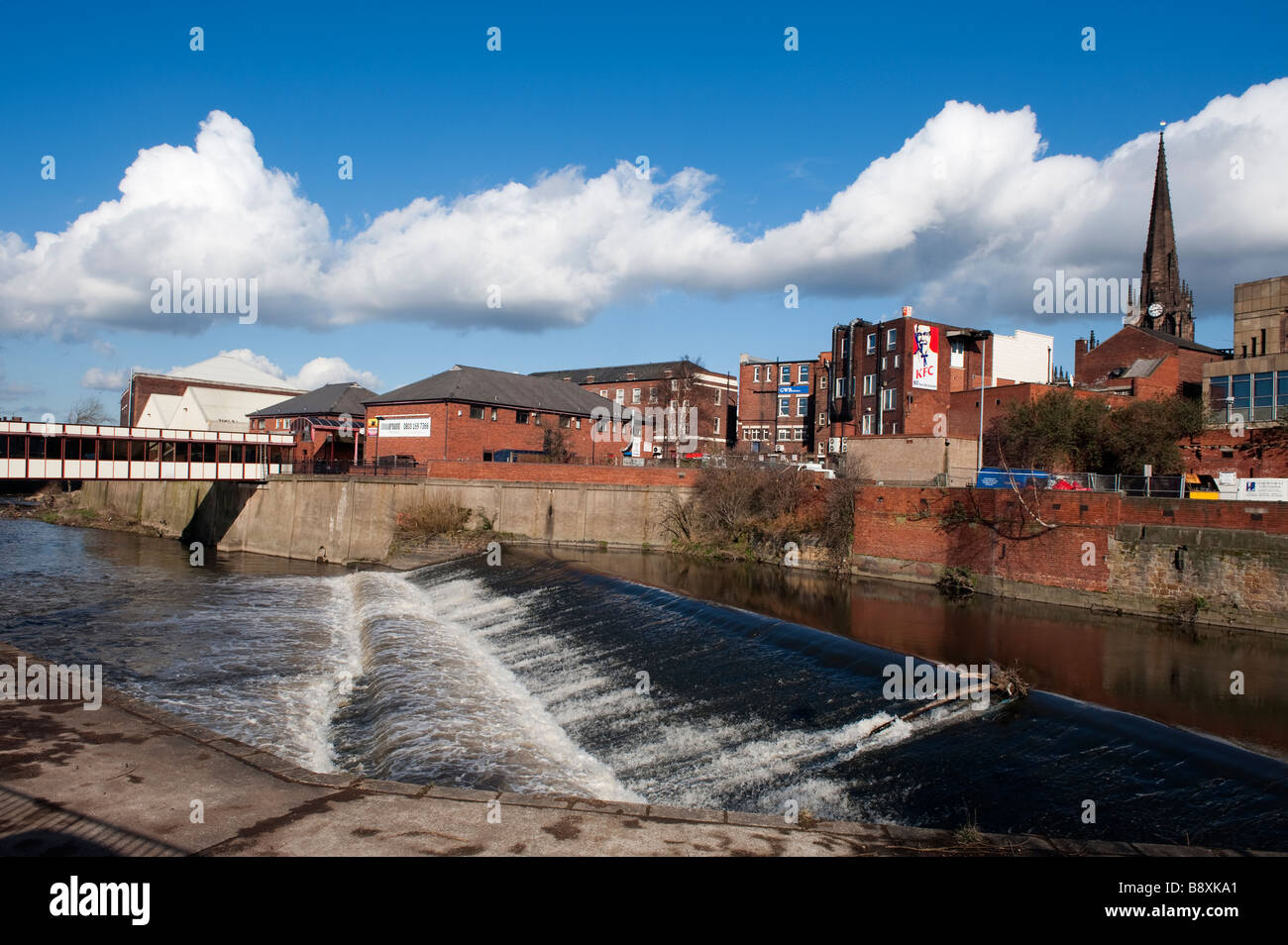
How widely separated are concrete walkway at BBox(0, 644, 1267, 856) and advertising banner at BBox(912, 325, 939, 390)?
163ft

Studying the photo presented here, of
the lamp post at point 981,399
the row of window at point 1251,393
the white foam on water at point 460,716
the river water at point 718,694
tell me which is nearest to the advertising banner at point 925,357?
the lamp post at point 981,399

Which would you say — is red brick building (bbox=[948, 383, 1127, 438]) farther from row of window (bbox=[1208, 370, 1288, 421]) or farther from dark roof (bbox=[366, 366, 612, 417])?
dark roof (bbox=[366, 366, 612, 417])

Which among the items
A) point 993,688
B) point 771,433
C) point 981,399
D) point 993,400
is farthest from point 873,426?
point 993,688

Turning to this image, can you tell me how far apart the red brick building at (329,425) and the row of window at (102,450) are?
10.5 feet

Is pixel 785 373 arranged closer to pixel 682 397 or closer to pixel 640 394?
pixel 682 397

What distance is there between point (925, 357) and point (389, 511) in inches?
1418

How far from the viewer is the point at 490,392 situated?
172ft

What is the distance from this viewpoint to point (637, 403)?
3393 inches

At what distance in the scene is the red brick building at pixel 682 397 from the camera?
78.8m

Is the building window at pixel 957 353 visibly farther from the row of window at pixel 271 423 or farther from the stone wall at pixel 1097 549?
the row of window at pixel 271 423

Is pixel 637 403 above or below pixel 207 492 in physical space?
above

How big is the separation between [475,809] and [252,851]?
204cm

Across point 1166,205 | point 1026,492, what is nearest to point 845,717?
point 1026,492
